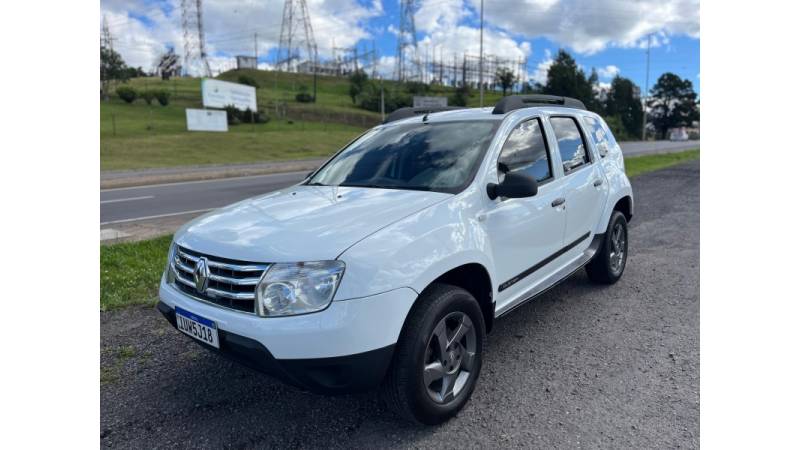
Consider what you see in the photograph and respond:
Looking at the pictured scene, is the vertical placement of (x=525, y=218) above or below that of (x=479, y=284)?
above

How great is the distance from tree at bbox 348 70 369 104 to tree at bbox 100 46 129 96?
98.0ft

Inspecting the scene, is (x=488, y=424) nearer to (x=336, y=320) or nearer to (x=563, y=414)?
(x=563, y=414)

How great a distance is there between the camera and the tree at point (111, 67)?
59325 mm

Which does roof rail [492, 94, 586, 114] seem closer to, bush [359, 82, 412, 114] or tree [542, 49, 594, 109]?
bush [359, 82, 412, 114]

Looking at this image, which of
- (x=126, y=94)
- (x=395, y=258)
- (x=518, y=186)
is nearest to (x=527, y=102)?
(x=518, y=186)

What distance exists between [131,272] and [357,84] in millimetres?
73120

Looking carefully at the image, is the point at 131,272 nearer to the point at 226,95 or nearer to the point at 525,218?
the point at 525,218

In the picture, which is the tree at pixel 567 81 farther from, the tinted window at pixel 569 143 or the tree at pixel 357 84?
the tinted window at pixel 569 143

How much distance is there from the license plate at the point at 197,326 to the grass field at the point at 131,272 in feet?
7.48

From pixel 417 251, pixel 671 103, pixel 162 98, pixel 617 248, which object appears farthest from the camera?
pixel 671 103

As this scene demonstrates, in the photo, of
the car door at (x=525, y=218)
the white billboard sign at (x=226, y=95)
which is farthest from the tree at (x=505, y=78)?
the car door at (x=525, y=218)

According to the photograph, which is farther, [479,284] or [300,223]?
[479,284]

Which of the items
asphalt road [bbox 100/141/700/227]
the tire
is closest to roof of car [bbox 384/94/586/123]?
the tire

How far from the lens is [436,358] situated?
277 centimetres
